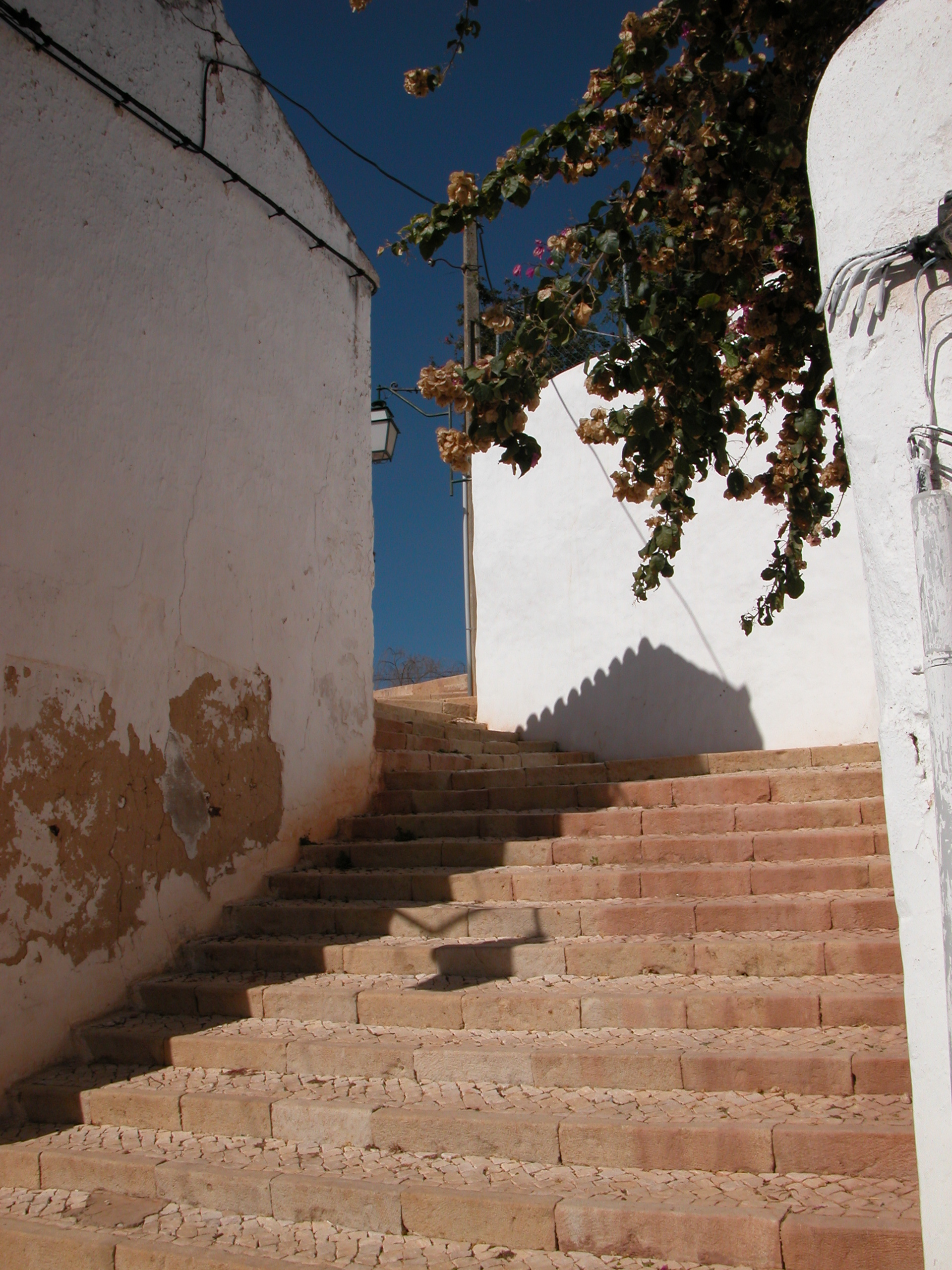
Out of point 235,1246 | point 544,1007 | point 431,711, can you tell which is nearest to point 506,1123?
point 544,1007

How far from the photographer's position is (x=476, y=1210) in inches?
119

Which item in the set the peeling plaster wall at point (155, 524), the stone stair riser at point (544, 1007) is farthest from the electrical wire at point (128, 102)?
the stone stair riser at point (544, 1007)

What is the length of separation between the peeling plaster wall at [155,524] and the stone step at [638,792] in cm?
49

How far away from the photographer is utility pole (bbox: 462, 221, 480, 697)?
10.5 m

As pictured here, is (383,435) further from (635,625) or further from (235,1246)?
(235,1246)

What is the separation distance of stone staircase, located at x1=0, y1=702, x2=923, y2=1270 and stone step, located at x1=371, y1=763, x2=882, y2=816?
0.07 feet

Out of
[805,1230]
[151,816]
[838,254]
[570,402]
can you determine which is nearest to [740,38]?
[838,254]

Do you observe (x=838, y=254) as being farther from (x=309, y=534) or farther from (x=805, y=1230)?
(x=309, y=534)

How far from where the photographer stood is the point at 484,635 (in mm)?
9148

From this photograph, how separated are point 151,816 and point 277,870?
106 centimetres

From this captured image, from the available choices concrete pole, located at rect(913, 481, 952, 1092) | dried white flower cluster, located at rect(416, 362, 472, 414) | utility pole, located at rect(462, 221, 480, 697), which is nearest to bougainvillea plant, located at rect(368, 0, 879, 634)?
dried white flower cluster, located at rect(416, 362, 472, 414)

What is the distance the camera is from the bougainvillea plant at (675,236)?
10.5 ft

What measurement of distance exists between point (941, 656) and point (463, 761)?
561 cm

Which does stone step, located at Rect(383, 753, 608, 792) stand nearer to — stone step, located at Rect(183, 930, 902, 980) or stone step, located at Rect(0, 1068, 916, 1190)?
stone step, located at Rect(183, 930, 902, 980)
